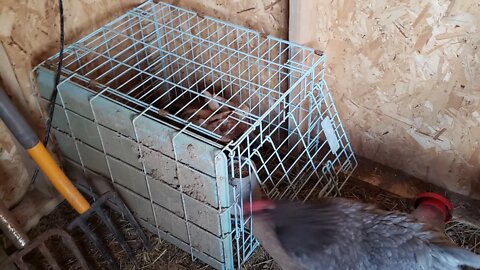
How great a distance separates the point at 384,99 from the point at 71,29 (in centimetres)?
115

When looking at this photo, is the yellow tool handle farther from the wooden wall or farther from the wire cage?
the wooden wall

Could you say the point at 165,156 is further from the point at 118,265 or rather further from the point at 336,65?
the point at 336,65

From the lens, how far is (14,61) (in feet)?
5.67

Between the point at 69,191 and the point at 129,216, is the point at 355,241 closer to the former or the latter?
the point at 129,216

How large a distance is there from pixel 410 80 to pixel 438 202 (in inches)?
16.4

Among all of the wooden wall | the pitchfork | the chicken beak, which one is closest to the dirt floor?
the pitchfork

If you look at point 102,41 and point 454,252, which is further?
point 102,41

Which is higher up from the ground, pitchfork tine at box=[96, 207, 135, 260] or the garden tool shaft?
the garden tool shaft

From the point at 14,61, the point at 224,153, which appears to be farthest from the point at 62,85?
the point at 224,153

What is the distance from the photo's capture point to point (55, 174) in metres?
1.61

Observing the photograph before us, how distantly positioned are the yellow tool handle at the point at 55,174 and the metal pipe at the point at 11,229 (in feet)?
0.58

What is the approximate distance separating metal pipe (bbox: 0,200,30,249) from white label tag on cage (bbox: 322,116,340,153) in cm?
108

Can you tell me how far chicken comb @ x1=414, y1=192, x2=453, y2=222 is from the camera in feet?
5.72

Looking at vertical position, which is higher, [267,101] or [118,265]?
[267,101]
